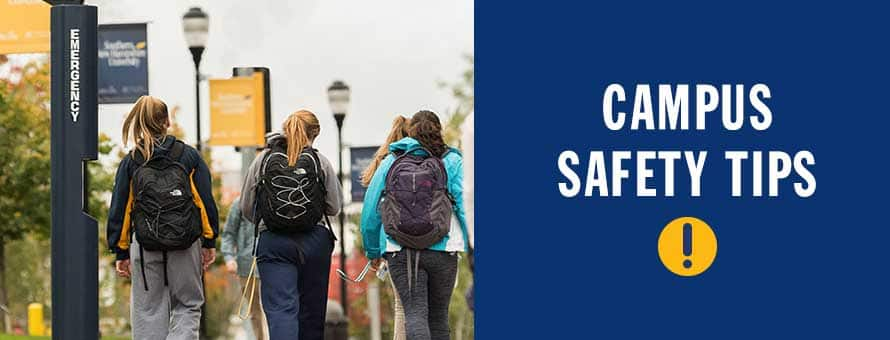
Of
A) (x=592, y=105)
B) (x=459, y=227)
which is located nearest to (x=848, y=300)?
(x=592, y=105)

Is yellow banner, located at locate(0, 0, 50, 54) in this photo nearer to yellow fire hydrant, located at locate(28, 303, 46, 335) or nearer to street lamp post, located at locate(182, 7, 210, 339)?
street lamp post, located at locate(182, 7, 210, 339)

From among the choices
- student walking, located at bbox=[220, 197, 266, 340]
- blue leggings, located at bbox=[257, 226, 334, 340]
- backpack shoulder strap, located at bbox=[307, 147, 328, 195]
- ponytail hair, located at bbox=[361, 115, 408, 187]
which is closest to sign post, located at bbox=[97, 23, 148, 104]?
student walking, located at bbox=[220, 197, 266, 340]

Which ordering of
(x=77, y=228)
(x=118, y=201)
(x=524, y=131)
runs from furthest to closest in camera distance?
1. (x=118, y=201)
2. (x=77, y=228)
3. (x=524, y=131)

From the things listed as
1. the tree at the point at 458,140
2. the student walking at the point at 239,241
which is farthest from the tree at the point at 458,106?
the student walking at the point at 239,241

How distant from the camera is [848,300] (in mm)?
3547

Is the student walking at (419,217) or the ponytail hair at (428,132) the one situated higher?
the ponytail hair at (428,132)

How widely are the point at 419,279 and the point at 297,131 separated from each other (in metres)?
1.07

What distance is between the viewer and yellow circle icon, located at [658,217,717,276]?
345cm

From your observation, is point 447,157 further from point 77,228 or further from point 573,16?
point 573,16

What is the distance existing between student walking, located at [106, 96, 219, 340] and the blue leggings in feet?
1.17

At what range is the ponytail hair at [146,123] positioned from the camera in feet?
27.3

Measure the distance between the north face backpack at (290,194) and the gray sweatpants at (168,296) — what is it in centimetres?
45

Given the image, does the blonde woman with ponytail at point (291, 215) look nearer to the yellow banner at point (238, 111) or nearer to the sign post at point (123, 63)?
the sign post at point (123, 63)

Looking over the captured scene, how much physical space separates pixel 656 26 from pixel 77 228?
2.74m
